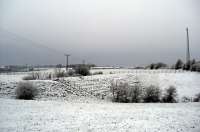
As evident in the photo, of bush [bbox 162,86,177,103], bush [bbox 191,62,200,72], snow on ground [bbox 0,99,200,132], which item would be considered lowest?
bush [bbox 162,86,177,103]

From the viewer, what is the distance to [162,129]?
13391mm

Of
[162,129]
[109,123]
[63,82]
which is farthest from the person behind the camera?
[63,82]

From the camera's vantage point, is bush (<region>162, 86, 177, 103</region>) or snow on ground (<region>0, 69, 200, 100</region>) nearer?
bush (<region>162, 86, 177, 103</region>)

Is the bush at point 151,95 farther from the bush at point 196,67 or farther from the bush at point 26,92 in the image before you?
the bush at point 196,67

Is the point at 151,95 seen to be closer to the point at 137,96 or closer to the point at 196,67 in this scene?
the point at 137,96

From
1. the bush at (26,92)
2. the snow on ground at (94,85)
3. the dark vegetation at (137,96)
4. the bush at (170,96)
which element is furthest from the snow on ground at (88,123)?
the snow on ground at (94,85)

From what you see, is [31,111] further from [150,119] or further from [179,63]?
[179,63]

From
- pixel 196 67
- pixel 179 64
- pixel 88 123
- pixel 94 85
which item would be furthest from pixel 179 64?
pixel 88 123

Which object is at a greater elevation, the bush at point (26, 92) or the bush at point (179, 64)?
the bush at point (179, 64)

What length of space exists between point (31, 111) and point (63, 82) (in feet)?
81.7

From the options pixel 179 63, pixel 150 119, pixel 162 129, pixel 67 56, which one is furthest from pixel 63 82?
pixel 179 63

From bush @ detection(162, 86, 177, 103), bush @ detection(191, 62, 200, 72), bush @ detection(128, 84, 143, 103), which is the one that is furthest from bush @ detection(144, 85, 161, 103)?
bush @ detection(191, 62, 200, 72)

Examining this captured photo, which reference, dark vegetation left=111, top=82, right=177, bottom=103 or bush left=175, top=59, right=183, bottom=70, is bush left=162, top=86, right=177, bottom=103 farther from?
bush left=175, top=59, right=183, bottom=70

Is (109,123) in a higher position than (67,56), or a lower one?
lower
